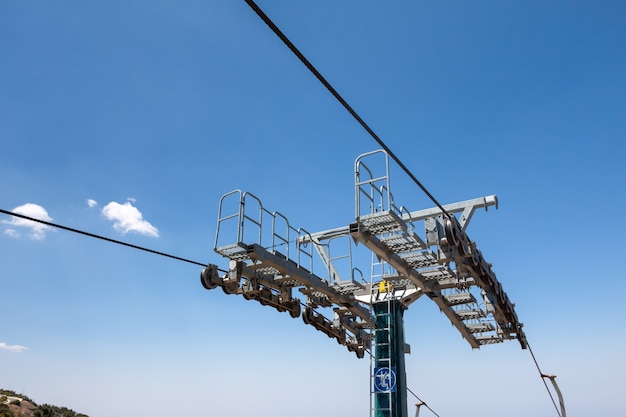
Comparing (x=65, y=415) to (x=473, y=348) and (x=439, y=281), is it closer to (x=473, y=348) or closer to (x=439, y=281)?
(x=473, y=348)

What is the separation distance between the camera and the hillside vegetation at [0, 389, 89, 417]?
1208 inches

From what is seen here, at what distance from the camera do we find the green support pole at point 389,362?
1436cm

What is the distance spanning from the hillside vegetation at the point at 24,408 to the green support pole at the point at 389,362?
1004 inches

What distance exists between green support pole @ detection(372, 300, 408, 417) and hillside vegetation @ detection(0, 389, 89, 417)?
25.5 m

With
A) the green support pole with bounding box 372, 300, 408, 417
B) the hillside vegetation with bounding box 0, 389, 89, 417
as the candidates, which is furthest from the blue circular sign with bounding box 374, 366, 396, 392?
the hillside vegetation with bounding box 0, 389, 89, 417

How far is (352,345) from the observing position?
15.9 meters

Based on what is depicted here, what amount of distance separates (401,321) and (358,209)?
280 inches

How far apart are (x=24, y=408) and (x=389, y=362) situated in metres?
30.5

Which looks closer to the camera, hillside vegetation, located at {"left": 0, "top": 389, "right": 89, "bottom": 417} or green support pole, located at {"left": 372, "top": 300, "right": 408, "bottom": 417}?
green support pole, located at {"left": 372, "top": 300, "right": 408, "bottom": 417}

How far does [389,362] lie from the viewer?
14.6m

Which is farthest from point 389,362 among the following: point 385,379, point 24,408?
point 24,408

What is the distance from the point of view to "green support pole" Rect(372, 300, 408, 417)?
47.1ft

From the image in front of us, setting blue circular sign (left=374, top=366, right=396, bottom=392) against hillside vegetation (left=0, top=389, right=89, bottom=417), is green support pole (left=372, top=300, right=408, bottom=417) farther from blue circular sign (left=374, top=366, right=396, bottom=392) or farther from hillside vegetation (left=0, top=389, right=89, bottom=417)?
hillside vegetation (left=0, top=389, right=89, bottom=417)

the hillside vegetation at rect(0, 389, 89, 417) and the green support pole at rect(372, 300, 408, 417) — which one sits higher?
the green support pole at rect(372, 300, 408, 417)
